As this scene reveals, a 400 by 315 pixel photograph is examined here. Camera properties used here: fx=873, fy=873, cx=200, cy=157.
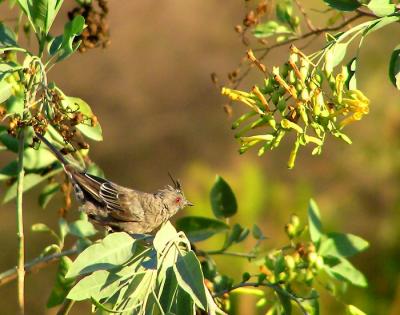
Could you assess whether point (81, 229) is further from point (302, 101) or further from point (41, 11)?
point (302, 101)

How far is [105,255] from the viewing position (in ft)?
7.19

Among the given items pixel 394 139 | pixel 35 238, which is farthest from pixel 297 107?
pixel 35 238

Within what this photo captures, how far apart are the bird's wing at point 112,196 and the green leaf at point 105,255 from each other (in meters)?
0.70

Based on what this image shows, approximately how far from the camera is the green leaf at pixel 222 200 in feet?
9.14

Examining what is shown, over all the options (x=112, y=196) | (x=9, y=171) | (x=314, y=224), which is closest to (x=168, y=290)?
(x=314, y=224)

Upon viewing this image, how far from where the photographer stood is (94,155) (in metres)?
7.05

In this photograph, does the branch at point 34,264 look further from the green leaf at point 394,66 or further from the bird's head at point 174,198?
the green leaf at point 394,66

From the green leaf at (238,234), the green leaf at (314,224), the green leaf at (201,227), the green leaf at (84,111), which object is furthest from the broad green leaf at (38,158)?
the green leaf at (314,224)

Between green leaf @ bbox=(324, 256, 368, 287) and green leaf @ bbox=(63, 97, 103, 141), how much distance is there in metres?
0.80

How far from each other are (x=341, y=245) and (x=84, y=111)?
2.98ft

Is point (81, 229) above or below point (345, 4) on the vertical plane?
below

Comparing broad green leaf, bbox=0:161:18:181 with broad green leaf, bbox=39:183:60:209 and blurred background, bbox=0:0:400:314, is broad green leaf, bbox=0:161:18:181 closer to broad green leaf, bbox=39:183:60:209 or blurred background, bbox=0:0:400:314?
broad green leaf, bbox=39:183:60:209

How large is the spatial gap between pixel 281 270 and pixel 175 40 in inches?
218

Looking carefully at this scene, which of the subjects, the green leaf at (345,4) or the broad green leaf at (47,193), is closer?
the green leaf at (345,4)
